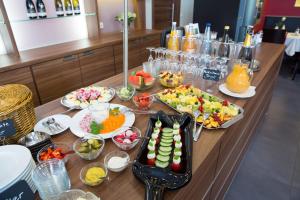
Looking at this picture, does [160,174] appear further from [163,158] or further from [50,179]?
[50,179]

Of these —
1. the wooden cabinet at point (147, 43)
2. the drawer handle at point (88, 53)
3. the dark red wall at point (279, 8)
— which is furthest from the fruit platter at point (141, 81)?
the dark red wall at point (279, 8)

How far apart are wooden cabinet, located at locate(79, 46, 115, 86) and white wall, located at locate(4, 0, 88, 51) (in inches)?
19.6

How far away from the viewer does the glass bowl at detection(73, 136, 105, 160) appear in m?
0.72

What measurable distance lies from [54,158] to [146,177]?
12.2 inches

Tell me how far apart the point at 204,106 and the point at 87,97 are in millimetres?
611

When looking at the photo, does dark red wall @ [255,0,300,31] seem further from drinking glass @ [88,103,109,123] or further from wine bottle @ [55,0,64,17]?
drinking glass @ [88,103,109,123]

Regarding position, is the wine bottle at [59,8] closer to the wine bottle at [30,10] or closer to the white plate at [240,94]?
the wine bottle at [30,10]

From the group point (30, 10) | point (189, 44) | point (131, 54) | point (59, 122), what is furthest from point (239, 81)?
point (30, 10)

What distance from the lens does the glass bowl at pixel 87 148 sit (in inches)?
28.2

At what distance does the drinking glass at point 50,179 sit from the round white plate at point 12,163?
3cm

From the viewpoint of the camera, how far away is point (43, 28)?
7.92 ft

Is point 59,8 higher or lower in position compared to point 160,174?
higher

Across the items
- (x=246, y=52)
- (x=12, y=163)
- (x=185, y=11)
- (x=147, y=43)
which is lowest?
(x=147, y=43)

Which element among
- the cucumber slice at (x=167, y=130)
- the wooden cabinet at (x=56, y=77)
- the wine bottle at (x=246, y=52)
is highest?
the wine bottle at (x=246, y=52)
